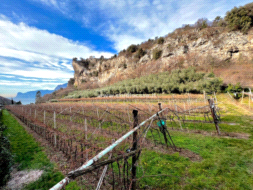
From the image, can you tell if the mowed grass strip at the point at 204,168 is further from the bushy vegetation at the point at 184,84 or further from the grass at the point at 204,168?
the bushy vegetation at the point at 184,84

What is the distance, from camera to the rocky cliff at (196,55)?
25.4 metres

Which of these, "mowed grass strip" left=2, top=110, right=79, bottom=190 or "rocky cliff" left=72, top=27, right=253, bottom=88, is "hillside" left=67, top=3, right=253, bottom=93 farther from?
"mowed grass strip" left=2, top=110, right=79, bottom=190

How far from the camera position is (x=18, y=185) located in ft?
11.1

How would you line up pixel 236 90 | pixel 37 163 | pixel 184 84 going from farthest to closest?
pixel 184 84 < pixel 236 90 < pixel 37 163

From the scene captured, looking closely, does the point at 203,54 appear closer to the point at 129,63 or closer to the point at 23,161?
the point at 129,63

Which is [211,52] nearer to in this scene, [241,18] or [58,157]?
[241,18]

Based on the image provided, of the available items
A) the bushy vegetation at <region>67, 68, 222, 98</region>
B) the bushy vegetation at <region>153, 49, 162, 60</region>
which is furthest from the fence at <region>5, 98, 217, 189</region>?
the bushy vegetation at <region>153, 49, 162, 60</region>

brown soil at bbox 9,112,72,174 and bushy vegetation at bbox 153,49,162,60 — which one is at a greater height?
bushy vegetation at bbox 153,49,162,60

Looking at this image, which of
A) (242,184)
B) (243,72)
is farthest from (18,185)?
(243,72)

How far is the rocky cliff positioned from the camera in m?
25.4

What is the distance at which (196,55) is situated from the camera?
107 feet

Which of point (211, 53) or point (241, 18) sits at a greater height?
point (241, 18)

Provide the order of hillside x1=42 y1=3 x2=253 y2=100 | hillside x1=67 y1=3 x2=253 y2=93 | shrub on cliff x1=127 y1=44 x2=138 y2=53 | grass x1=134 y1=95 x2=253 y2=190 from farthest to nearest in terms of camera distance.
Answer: shrub on cliff x1=127 y1=44 x2=138 y2=53, hillside x1=67 y1=3 x2=253 y2=93, hillside x1=42 y1=3 x2=253 y2=100, grass x1=134 y1=95 x2=253 y2=190

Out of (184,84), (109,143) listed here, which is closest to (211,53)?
(184,84)
